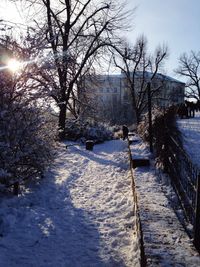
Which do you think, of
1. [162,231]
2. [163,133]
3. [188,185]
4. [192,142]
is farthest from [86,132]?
[162,231]

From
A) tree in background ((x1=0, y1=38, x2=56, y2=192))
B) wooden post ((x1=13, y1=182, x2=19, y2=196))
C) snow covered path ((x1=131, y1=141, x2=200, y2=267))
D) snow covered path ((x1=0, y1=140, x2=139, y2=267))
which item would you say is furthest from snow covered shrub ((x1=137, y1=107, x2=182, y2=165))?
wooden post ((x1=13, y1=182, x2=19, y2=196))

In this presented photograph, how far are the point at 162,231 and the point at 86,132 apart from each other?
53.1 feet

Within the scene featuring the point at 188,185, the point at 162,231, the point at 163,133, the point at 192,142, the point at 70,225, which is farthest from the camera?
the point at 192,142

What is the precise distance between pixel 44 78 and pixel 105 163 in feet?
17.3

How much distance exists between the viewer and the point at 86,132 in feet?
68.6

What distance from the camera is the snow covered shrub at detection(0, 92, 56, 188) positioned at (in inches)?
284

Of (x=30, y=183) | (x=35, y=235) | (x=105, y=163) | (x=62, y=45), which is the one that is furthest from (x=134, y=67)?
(x=35, y=235)

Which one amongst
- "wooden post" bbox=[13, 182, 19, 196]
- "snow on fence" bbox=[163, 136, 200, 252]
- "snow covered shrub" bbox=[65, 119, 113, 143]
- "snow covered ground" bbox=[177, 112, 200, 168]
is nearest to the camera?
"snow on fence" bbox=[163, 136, 200, 252]

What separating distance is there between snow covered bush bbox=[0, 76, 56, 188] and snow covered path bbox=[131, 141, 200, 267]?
2325 millimetres

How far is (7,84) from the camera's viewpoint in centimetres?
A: 736

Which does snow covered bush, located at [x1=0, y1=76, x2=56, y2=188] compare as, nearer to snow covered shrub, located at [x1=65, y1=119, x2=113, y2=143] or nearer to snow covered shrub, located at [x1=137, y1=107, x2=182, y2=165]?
snow covered shrub, located at [x1=137, y1=107, x2=182, y2=165]

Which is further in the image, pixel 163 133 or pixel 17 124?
pixel 163 133

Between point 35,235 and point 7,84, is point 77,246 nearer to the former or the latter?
point 35,235

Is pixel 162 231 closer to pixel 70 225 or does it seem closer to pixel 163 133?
pixel 70 225
